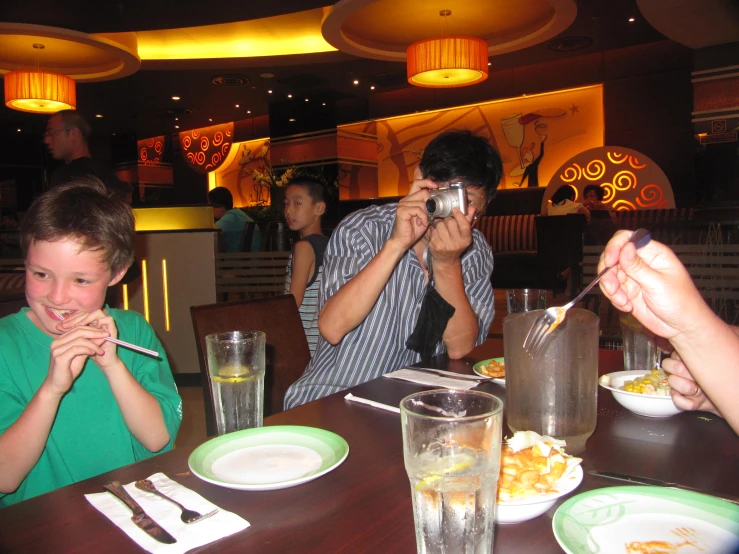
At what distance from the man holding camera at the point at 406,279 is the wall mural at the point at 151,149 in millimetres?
12224

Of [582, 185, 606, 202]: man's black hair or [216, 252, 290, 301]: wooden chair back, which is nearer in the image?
[216, 252, 290, 301]: wooden chair back

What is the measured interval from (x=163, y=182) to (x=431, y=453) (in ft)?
45.1

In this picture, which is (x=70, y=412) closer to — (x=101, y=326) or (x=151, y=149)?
(x=101, y=326)

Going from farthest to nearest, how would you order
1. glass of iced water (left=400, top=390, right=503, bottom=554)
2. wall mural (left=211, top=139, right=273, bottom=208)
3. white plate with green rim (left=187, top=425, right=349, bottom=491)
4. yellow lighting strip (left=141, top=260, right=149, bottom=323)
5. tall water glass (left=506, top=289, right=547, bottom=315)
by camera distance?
wall mural (left=211, top=139, right=273, bottom=208)
yellow lighting strip (left=141, top=260, right=149, bottom=323)
tall water glass (left=506, top=289, right=547, bottom=315)
white plate with green rim (left=187, top=425, right=349, bottom=491)
glass of iced water (left=400, top=390, right=503, bottom=554)

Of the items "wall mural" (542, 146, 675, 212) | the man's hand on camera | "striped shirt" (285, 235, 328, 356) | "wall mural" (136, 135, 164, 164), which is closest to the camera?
the man's hand on camera

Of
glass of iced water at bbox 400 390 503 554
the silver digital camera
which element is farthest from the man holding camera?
glass of iced water at bbox 400 390 503 554

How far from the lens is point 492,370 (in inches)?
52.8

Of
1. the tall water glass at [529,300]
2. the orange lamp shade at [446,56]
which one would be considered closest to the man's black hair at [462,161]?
the tall water glass at [529,300]

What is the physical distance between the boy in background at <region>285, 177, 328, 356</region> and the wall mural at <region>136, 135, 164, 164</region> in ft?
35.2

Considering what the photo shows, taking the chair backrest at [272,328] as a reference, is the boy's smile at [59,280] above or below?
above

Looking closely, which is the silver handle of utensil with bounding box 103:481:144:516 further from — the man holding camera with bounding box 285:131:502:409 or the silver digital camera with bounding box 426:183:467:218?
the silver digital camera with bounding box 426:183:467:218

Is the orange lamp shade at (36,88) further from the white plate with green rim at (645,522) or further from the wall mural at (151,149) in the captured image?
the white plate with green rim at (645,522)

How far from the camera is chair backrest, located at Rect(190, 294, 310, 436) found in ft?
5.48

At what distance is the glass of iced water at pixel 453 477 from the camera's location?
567 mm
